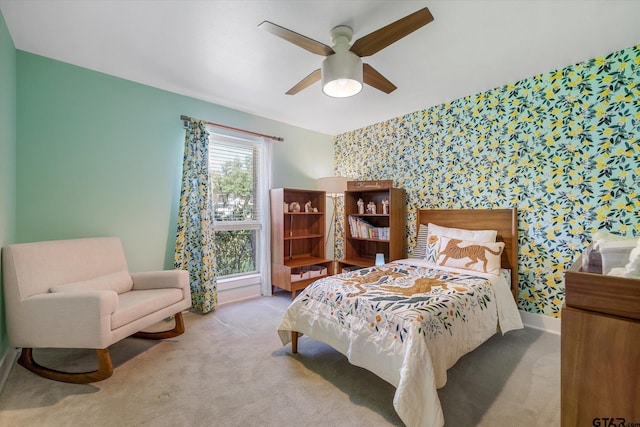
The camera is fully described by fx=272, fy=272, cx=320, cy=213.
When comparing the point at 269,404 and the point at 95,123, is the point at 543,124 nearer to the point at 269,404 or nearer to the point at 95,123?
the point at 269,404

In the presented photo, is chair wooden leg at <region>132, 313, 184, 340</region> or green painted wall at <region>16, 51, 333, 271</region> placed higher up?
green painted wall at <region>16, 51, 333, 271</region>

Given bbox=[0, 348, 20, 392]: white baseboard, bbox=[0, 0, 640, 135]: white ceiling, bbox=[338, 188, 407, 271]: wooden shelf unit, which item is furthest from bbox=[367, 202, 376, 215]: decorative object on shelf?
bbox=[0, 348, 20, 392]: white baseboard

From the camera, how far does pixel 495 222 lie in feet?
9.80

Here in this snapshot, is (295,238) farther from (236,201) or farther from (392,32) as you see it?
(392,32)

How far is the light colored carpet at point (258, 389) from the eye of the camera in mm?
1550

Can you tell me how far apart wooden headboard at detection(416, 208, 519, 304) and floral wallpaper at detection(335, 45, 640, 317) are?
0.08m

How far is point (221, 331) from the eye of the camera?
2668mm

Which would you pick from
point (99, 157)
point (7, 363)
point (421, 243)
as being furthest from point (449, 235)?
point (7, 363)

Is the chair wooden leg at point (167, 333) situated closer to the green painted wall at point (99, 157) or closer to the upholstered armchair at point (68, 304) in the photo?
the upholstered armchair at point (68, 304)

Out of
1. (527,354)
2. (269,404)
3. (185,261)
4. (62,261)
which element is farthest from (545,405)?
(62,261)

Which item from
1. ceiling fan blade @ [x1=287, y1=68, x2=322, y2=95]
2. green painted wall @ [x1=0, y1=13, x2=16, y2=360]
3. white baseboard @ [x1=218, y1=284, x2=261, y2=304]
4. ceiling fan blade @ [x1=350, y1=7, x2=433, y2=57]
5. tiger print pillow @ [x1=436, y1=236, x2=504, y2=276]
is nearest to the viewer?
ceiling fan blade @ [x1=350, y1=7, x2=433, y2=57]

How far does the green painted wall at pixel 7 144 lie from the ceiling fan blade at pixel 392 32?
2.51 m

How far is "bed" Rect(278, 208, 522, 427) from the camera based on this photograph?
57.0 inches

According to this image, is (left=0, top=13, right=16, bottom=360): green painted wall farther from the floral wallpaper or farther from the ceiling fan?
the floral wallpaper
